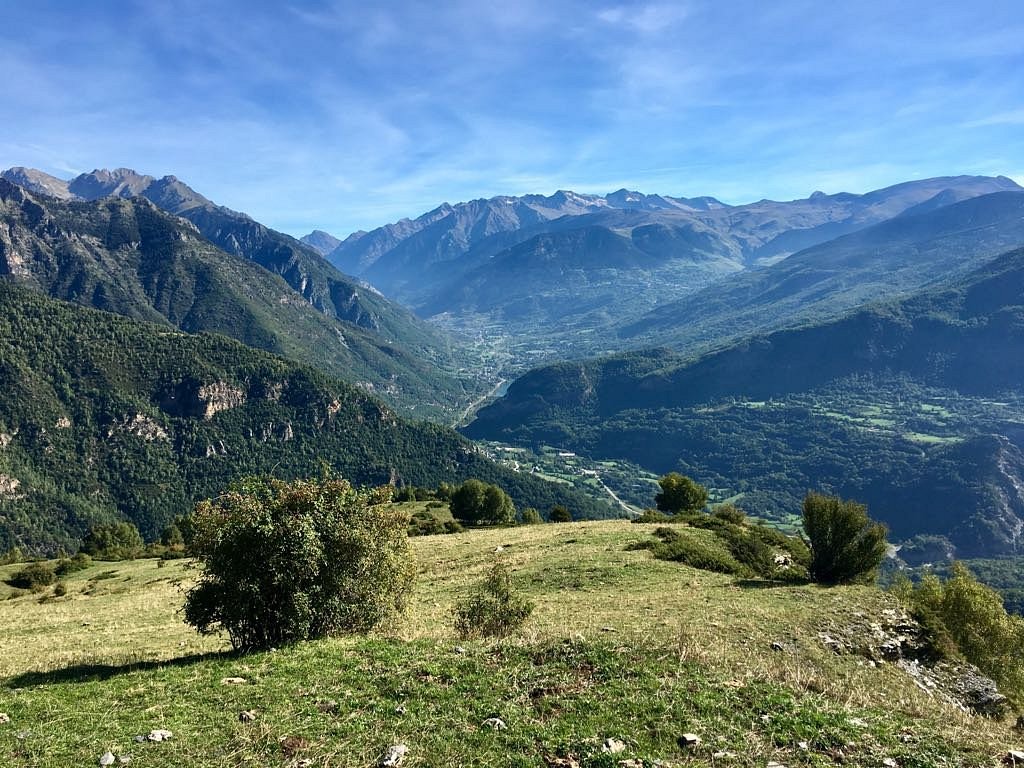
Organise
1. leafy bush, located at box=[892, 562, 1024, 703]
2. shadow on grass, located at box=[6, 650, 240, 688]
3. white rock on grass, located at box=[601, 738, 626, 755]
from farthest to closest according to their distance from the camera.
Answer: leafy bush, located at box=[892, 562, 1024, 703] < shadow on grass, located at box=[6, 650, 240, 688] < white rock on grass, located at box=[601, 738, 626, 755]

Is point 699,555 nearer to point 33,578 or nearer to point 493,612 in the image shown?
point 493,612

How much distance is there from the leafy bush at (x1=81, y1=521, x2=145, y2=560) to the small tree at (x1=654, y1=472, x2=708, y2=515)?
75.4 m

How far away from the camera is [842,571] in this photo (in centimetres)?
3559

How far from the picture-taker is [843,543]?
1417 inches

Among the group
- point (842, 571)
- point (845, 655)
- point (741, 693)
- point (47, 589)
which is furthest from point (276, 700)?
point (47, 589)

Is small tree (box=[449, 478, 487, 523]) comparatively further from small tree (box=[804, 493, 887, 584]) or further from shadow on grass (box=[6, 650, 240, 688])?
shadow on grass (box=[6, 650, 240, 688])

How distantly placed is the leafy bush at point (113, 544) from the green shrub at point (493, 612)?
75.3 m

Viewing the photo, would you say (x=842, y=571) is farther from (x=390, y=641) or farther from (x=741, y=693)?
(x=390, y=641)

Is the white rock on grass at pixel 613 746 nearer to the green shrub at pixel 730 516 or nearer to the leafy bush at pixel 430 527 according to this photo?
the green shrub at pixel 730 516

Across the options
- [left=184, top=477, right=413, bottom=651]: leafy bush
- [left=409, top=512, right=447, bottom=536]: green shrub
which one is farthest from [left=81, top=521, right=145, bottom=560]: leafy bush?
[left=184, top=477, right=413, bottom=651]: leafy bush

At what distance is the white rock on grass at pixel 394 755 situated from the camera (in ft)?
34.6

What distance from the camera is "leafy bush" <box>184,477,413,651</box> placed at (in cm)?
1902

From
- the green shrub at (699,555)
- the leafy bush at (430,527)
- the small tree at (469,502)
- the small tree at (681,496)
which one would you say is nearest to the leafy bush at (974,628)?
the green shrub at (699,555)

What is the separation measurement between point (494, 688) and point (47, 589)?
62.8 meters
